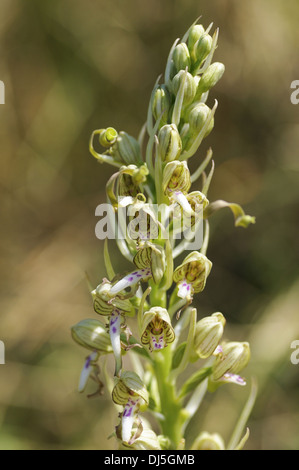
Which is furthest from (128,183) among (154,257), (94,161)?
(94,161)

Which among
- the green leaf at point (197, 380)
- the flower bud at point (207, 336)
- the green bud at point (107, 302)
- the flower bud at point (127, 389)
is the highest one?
the green bud at point (107, 302)

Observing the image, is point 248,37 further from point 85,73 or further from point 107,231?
point 107,231

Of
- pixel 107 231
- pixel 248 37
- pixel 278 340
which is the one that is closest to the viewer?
pixel 107 231

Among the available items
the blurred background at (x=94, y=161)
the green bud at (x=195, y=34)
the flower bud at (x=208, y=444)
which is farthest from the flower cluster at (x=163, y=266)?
the blurred background at (x=94, y=161)

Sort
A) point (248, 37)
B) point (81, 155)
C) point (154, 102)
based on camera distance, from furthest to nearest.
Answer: point (81, 155) → point (248, 37) → point (154, 102)

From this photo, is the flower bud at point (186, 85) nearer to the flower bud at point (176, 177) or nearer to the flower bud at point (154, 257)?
the flower bud at point (176, 177)

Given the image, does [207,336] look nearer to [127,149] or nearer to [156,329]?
[156,329]

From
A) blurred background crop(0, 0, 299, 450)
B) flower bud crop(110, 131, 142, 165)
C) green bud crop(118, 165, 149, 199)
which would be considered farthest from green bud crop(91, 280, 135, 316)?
blurred background crop(0, 0, 299, 450)

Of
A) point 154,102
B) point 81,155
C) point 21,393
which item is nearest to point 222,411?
point 21,393
